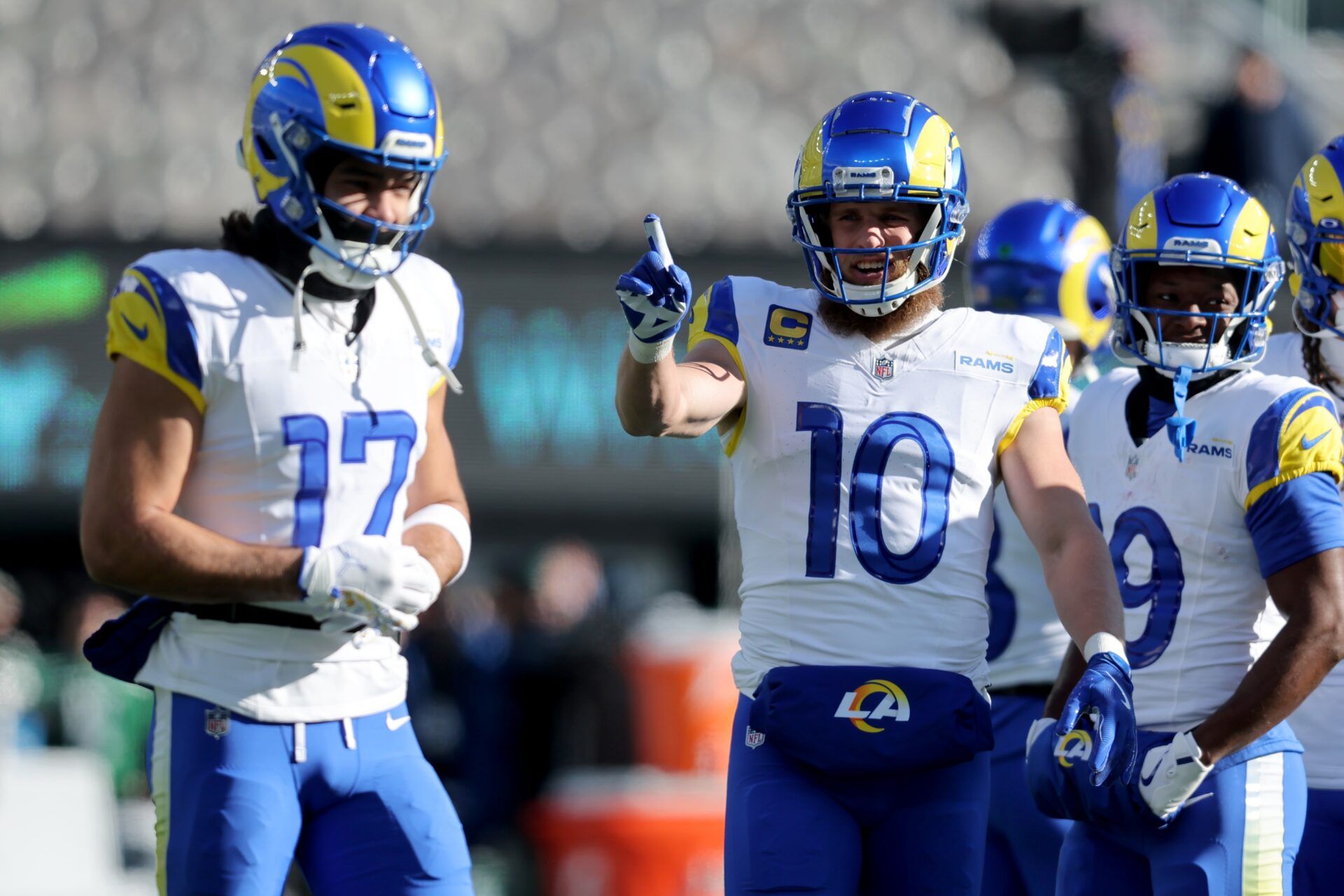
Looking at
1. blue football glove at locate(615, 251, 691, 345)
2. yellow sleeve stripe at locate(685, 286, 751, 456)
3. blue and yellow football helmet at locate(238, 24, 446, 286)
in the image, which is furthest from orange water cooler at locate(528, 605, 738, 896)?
blue football glove at locate(615, 251, 691, 345)

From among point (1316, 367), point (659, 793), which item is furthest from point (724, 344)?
point (659, 793)

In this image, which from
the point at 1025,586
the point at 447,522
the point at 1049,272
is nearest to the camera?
the point at 447,522

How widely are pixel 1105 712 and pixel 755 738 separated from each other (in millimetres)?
590

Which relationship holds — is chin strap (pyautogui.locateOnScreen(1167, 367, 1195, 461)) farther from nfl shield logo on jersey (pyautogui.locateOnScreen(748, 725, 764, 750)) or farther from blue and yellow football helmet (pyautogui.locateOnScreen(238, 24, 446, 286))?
blue and yellow football helmet (pyautogui.locateOnScreen(238, 24, 446, 286))

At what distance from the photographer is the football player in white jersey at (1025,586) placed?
4215 mm

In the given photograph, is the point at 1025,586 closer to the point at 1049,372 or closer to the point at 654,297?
the point at 1049,372

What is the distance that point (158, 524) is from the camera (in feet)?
9.40

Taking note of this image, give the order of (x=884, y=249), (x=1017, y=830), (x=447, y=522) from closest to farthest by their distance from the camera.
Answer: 1. (x=884, y=249)
2. (x=447, y=522)
3. (x=1017, y=830)

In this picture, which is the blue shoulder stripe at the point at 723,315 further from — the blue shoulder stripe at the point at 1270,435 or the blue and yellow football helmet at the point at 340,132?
the blue shoulder stripe at the point at 1270,435

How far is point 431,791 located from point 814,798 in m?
0.66

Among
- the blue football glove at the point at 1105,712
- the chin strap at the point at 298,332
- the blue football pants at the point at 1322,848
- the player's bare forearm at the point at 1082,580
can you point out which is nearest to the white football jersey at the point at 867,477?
the player's bare forearm at the point at 1082,580

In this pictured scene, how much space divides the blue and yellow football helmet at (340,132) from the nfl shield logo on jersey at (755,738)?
1005mm

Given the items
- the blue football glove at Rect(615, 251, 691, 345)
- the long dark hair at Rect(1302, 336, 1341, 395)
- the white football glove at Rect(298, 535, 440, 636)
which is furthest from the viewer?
the long dark hair at Rect(1302, 336, 1341, 395)

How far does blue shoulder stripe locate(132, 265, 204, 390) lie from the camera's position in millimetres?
2893
